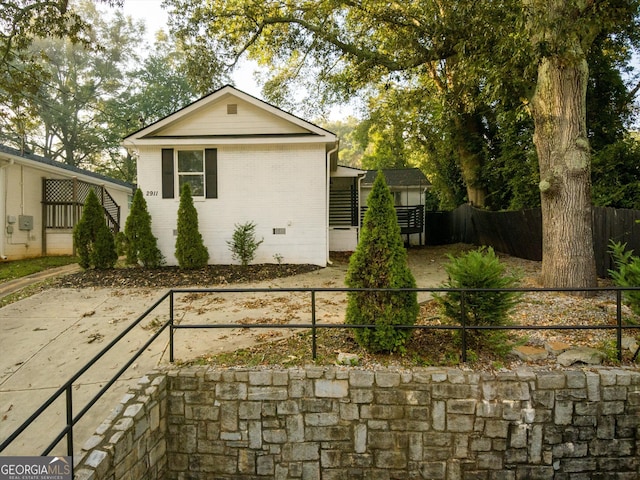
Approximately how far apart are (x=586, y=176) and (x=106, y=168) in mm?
30093

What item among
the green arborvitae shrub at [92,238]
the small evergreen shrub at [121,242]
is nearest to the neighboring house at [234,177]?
the small evergreen shrub at [121,242]

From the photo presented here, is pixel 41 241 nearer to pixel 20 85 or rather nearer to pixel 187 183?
pixel 20 85

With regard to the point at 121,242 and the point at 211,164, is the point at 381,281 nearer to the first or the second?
the point at 211,164

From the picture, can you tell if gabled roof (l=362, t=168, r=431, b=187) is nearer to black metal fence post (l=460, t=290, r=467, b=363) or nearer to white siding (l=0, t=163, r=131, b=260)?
white siding (l=0, t=163, r=131, b=260)

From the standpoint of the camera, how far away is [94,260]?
876 centimetres

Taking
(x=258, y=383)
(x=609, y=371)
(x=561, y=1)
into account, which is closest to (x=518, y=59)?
(x=561, y=1)

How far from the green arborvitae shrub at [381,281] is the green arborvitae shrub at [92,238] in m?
7.19

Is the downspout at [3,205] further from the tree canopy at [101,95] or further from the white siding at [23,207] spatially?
the tree canopy at [101,95]

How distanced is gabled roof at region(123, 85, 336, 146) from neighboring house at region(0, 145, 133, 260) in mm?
2992

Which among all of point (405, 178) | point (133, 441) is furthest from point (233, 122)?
point (405, 178)

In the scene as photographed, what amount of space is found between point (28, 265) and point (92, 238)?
280 cm

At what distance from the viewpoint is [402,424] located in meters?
3.56

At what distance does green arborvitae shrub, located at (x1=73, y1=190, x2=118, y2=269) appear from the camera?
8672 mm

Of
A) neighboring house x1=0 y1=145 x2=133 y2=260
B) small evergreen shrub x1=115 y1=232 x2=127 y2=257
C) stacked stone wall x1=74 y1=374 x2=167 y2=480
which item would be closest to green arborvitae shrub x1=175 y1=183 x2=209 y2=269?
small evergreen shrub x1=115 y1=232 x2=127 y2=257
